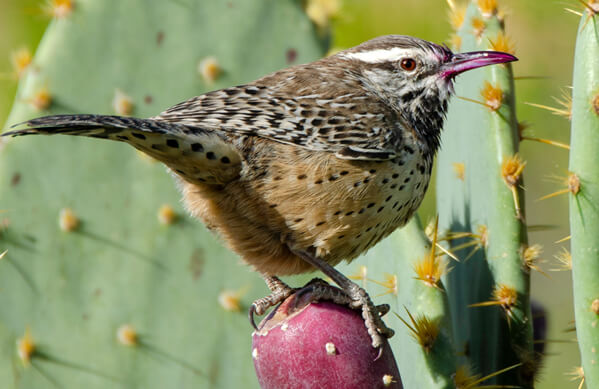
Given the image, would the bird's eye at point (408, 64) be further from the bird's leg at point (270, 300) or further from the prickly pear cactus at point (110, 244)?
the bird's leg at point (270, 300)

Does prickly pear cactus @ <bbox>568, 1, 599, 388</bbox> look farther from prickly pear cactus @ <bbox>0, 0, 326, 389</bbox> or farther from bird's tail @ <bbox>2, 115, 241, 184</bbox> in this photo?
prickly pear cactus @ <bbox>0, 0, 326, 389</bbox>

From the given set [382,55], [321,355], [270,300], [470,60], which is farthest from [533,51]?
[321,355]

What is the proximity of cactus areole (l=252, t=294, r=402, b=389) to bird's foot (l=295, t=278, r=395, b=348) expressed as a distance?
0.02m

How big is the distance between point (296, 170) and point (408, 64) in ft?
1.47

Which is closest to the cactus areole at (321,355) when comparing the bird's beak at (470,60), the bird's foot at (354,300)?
the bird's foot at (354,300)

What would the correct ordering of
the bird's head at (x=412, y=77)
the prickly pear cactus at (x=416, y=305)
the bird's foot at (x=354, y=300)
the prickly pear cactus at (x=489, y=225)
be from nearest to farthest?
the bird's foot at (x=354, y=300) → the prickly pear cactus at (x=416, y=305) → the prickly pear cactus at (x=489, y=225) → the bird's head at (x=412, y=77)

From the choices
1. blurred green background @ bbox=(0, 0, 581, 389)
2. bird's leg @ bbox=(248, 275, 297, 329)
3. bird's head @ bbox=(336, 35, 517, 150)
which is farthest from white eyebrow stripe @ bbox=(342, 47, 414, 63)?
blurred green background @ bbox=(0, 0, 581, 389)

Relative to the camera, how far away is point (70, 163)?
206 cm

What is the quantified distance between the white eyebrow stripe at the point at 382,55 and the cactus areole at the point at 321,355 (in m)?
0.82

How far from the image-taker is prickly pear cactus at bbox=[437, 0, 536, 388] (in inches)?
65.0

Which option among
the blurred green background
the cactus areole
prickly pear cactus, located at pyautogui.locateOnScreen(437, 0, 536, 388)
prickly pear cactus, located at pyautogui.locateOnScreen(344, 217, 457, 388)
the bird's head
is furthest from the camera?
the blurred green background

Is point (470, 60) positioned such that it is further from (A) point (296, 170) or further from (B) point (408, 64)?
(A) point (296, 170)

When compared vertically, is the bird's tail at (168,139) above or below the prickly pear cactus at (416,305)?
above

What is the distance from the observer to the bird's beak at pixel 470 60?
5.59 feet
